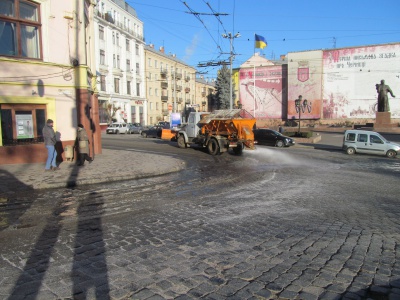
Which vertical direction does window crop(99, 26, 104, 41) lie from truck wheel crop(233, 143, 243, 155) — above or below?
above

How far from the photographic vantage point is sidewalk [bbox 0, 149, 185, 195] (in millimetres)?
8928

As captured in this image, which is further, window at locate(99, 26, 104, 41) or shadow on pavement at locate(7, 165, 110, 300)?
window at locate(99, 26, 104, 41)

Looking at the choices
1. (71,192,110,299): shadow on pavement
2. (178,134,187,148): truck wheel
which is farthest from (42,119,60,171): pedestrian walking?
(178,134,187,148): truck wheel

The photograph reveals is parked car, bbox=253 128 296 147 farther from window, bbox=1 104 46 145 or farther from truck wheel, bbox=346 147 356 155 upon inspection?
window, bbox=1 104 46 145

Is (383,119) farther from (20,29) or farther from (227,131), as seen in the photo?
(20,29)

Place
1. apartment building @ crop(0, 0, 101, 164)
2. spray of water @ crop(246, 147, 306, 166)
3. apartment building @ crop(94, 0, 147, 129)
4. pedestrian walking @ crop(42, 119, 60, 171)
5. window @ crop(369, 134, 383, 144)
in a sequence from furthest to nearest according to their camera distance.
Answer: apartment building @ crop(94, 0, 147, 129), window @ crop(369, 134, 383, 144), spray of water @ crop(246, 147, 306, 166), apartment building @ crop(0, 0, 101, 164), pedestrian walking @ crop(42, 119, 60, 171)

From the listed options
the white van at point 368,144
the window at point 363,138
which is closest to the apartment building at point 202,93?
the white van at point 368,144

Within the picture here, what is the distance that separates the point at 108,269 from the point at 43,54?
11.1 m

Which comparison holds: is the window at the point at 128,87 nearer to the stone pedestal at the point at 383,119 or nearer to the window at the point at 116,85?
the window at the point at 116,85

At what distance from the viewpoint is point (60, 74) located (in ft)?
41.5

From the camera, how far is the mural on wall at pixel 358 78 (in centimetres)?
4509

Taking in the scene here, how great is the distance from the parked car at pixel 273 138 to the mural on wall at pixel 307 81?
88.3 feet

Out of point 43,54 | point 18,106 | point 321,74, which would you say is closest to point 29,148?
point 18,106

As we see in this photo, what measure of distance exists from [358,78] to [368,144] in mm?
32334
